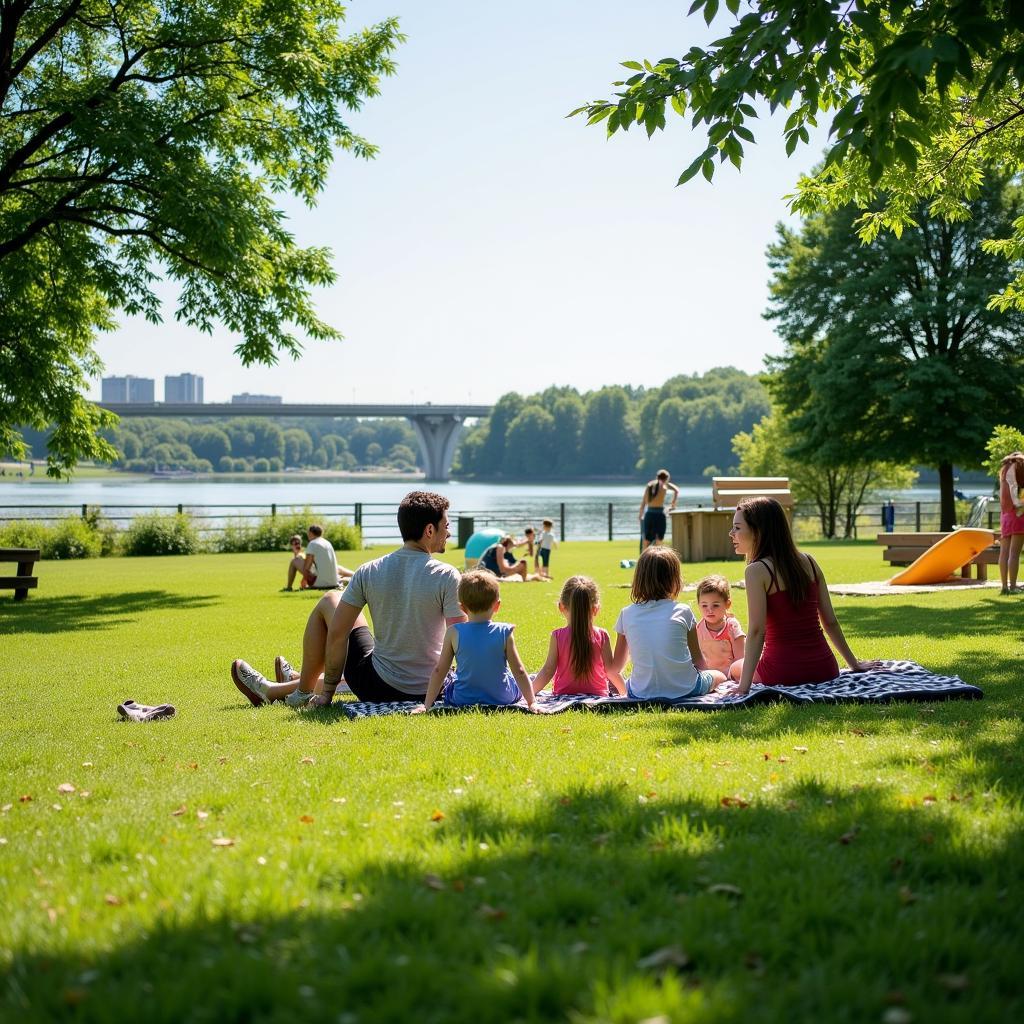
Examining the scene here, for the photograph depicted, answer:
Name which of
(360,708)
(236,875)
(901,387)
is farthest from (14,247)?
(901,387)

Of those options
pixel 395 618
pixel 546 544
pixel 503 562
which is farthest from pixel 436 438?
pixel 395 618

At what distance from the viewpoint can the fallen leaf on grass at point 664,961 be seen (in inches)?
99.0

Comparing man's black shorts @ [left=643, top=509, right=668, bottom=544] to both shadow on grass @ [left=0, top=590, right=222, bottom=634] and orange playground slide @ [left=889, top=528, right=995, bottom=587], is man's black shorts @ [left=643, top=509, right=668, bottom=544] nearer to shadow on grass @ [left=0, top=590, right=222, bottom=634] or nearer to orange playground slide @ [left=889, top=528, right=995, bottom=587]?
orange playground slide @ [left=889, top=528, right=995, bottom=587]

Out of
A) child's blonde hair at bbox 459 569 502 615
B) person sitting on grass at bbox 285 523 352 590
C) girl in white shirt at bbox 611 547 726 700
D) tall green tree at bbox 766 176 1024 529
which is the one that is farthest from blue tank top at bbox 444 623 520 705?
tall green tree at bbox 766 176 1024 529

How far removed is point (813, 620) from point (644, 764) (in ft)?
7.80

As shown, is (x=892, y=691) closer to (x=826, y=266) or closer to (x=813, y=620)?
(x=813, y=620)

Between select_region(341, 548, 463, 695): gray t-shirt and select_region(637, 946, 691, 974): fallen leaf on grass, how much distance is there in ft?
Answer: 13.4

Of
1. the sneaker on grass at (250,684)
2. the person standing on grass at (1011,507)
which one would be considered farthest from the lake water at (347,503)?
the sneaker on grass at (250,684)

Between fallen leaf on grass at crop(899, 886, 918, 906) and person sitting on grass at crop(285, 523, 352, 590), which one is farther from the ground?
fallen leaf on grass at crop(899, 886, 918, 906)

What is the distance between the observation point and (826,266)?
34.9 meters

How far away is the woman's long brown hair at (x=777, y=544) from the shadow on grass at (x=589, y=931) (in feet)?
8.94

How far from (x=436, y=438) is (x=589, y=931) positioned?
7645 cm

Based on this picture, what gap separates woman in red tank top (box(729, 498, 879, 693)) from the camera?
20.7 feet

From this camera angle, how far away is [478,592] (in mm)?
6465
